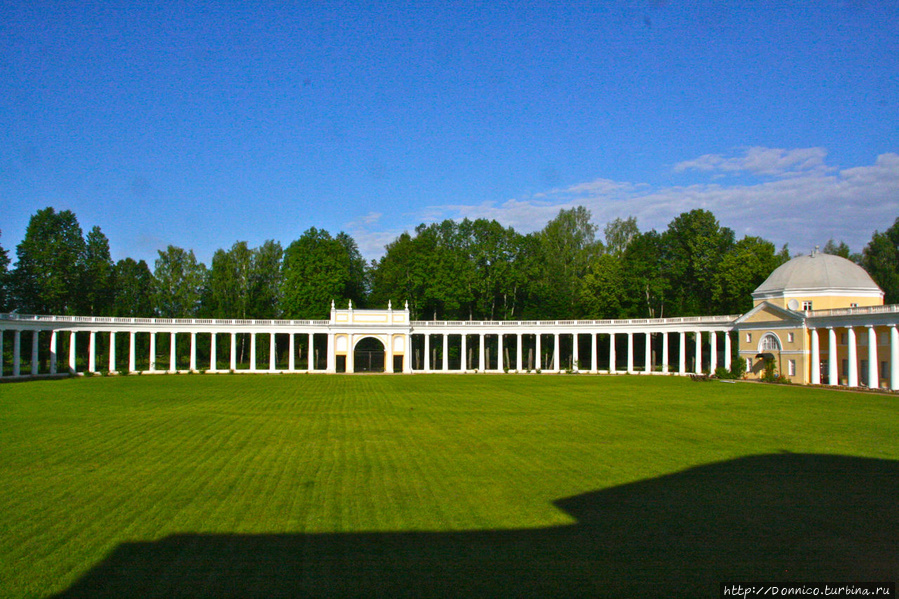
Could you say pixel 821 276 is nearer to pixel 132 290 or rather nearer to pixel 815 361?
pixel 815 361

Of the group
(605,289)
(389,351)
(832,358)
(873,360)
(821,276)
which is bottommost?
(389,351)

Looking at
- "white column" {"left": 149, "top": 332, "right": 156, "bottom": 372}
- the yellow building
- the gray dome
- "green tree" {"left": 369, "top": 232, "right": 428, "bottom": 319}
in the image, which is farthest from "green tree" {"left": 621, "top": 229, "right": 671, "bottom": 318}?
"white column" {"left": 149, "top": 332, "right": 156, "bottom": 372}

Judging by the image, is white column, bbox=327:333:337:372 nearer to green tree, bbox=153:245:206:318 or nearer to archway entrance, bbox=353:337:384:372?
archway entrance, bbox=353:337:384:372

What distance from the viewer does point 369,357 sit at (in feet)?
240

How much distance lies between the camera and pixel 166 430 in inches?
900

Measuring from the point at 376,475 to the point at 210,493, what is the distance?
12.4ft

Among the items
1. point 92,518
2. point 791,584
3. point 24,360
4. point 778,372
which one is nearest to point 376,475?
point 92,518

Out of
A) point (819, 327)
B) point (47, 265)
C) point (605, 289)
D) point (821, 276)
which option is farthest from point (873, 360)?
point (47, 265)

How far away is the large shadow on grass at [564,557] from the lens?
28.8ft

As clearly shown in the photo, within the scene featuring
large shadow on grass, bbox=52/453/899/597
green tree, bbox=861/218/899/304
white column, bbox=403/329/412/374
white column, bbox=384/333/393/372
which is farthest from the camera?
green tree, bbox=861/218/899/304

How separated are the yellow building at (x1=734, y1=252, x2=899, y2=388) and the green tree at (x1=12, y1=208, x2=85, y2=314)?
216 ft

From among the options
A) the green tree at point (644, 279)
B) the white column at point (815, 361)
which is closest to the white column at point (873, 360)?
the white column at point (815, 361)

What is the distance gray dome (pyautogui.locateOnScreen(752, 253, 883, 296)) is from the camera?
54838 millimetres

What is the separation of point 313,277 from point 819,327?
167 ft
